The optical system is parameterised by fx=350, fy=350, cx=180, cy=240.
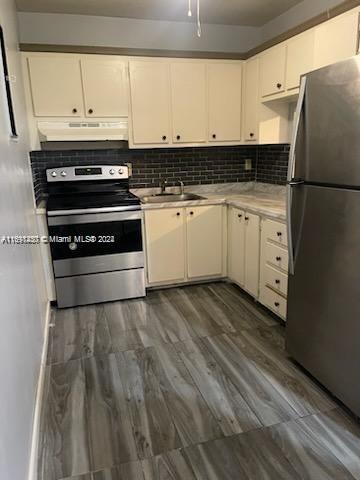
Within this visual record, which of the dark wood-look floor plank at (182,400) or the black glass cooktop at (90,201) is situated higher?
the black glass cooktop at (90,201)

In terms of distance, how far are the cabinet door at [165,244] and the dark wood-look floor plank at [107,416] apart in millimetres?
1131

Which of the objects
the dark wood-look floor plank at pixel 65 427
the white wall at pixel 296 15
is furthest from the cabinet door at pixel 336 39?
the dark wood-look floor plank at pixel 65 427

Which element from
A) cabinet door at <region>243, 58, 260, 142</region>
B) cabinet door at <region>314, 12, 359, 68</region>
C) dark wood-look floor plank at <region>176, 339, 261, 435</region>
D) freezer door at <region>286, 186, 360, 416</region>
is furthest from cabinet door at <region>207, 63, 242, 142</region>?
dark wood-look floor plank at <region>176, 339, 261, 435</region>

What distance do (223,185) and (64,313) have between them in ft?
6.89

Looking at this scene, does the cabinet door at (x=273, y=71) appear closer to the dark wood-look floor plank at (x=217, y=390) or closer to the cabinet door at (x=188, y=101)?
the cabinet door at (x=188, y=101)

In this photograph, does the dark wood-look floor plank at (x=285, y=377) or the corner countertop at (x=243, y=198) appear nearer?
the dark wood-look floor plank at (x=285, y=377)

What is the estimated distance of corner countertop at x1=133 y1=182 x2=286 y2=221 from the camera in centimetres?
273

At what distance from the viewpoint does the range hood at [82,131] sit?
9.80 ft

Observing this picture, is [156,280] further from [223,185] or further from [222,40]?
[222,40]

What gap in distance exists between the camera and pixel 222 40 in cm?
355

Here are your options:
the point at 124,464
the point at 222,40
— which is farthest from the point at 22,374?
the point at 222,40

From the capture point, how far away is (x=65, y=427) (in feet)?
5.73

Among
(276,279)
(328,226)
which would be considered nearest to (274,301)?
(276,279)

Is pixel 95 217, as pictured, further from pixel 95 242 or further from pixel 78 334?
pixel 78 334
